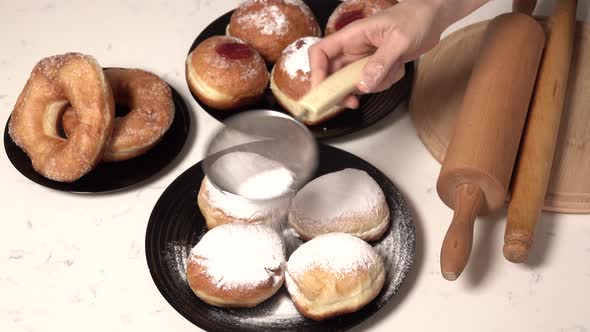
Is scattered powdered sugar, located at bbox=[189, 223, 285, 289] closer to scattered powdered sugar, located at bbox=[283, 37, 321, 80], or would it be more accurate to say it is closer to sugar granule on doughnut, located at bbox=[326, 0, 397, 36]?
scattered powdered sugar, located at bbox=[283, 37, 321, 80]

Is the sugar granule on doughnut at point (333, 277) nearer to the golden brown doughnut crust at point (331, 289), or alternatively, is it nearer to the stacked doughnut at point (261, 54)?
the golden brown doughnut crust at point (331, 289)

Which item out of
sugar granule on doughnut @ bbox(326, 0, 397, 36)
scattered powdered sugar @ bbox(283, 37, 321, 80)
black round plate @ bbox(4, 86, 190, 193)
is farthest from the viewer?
sugar granule on doughnut @ bbox(326, 0, 397, 36)

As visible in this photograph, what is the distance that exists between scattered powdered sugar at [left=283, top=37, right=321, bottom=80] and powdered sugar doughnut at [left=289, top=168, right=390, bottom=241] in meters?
0.26

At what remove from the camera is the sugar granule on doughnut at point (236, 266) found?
99 cm

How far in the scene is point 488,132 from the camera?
1.11m

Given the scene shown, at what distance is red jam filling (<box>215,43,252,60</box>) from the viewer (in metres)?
1.33

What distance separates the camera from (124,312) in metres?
1.08

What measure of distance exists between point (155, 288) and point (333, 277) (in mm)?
319

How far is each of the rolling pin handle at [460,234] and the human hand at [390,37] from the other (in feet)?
0.74

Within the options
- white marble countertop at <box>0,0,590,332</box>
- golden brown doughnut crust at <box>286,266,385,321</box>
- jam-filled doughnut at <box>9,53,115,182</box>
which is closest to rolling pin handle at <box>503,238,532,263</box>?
white marble countertop at <box>0,0,590,332</box>

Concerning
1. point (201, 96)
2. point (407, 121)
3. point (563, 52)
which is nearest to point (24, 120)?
point (201, 96)

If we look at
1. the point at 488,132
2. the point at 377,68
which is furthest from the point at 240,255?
the point at 488,132

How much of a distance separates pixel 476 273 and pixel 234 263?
425 mm

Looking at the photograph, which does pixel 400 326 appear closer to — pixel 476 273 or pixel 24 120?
pixel 476 273
